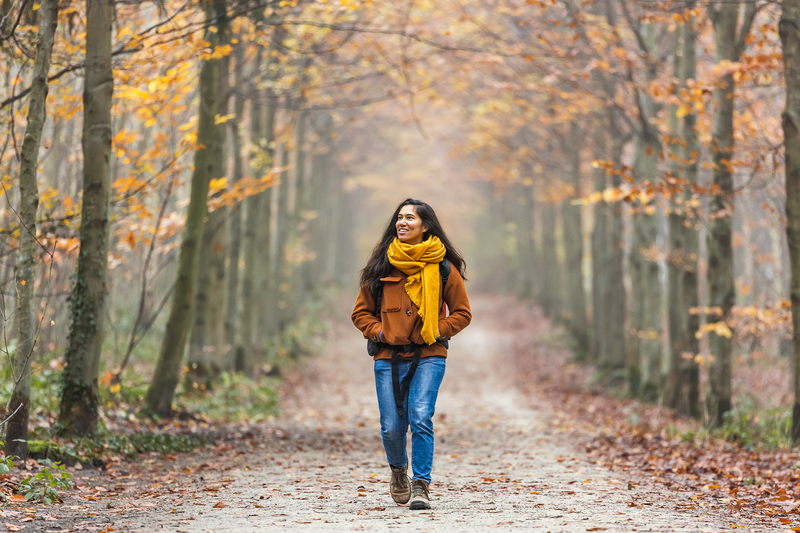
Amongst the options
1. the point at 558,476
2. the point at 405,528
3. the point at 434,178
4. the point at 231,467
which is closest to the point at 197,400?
the point at 231,467

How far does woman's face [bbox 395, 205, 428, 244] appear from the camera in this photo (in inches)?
210

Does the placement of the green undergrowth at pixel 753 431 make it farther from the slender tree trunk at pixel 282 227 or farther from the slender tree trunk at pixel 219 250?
the slender tree trunk at pixel 282 227

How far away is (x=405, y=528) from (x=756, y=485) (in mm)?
3755

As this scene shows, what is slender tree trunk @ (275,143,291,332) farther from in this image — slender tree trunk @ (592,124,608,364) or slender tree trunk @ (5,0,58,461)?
slender tree trunk @ (5,0,58,461)

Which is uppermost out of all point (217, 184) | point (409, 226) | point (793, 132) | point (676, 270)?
point (793, 132)

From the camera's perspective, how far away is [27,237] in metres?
6.18

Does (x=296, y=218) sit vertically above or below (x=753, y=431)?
above

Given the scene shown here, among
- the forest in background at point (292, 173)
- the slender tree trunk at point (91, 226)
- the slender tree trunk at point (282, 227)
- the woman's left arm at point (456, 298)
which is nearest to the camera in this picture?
the woman's left arm at point (456, 298)

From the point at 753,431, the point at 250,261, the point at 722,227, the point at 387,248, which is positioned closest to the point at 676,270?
the point at 722,227

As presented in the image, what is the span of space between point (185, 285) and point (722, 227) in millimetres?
7206

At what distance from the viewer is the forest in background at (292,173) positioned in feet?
24.8

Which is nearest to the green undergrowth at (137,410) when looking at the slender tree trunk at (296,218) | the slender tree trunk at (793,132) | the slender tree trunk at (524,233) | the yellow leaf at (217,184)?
the yellow leaf at (217,184)

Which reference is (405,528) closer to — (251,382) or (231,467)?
(231,467)

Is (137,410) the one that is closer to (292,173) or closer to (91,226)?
(91,226)
